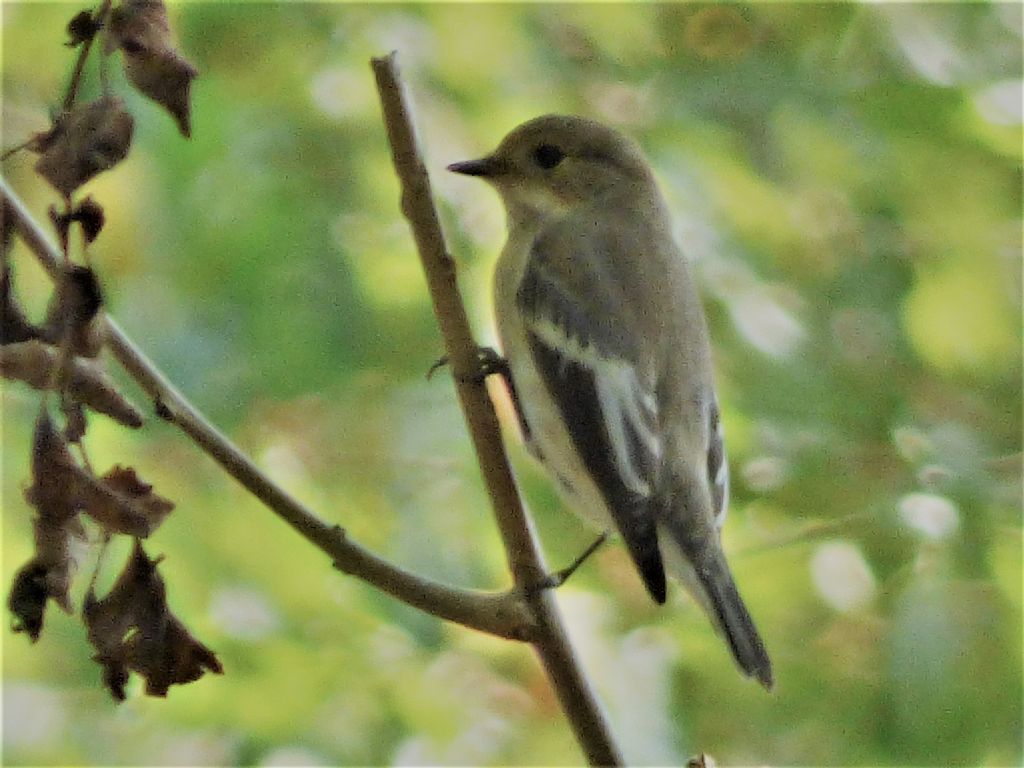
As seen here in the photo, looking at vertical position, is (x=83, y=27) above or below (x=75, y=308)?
above

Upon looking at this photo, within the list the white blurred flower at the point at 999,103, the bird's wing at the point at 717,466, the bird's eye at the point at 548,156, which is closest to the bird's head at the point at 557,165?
the bird's eye at the point at 548,156

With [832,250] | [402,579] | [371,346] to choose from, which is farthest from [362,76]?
[402,579]

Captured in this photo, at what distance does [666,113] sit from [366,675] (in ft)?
4.46

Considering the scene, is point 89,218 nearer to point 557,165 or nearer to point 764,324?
point 557,165

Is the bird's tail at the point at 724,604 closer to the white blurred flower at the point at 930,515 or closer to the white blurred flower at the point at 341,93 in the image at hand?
the white blurred flower at the point at 930,515

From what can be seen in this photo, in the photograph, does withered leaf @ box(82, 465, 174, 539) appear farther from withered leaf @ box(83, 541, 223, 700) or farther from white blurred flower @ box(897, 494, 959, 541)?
white blurred flower @ box(897, 494, 959, 541)

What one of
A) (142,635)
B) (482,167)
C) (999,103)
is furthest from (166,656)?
(999,103)

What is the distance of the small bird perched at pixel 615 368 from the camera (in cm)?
192

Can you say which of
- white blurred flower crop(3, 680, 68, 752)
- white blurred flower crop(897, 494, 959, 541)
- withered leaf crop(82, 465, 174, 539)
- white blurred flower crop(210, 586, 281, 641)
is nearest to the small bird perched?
white blurred flower crop(897, 494, 959, 541)

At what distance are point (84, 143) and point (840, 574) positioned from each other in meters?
1.71

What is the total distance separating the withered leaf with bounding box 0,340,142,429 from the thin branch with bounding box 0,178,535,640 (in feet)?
0.20

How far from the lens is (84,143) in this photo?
93 centimetres

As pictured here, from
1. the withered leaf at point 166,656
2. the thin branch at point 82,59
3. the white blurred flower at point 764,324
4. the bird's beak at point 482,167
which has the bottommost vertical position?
the withered leaf at point 166,656

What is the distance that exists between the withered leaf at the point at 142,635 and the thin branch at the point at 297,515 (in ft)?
0.37
